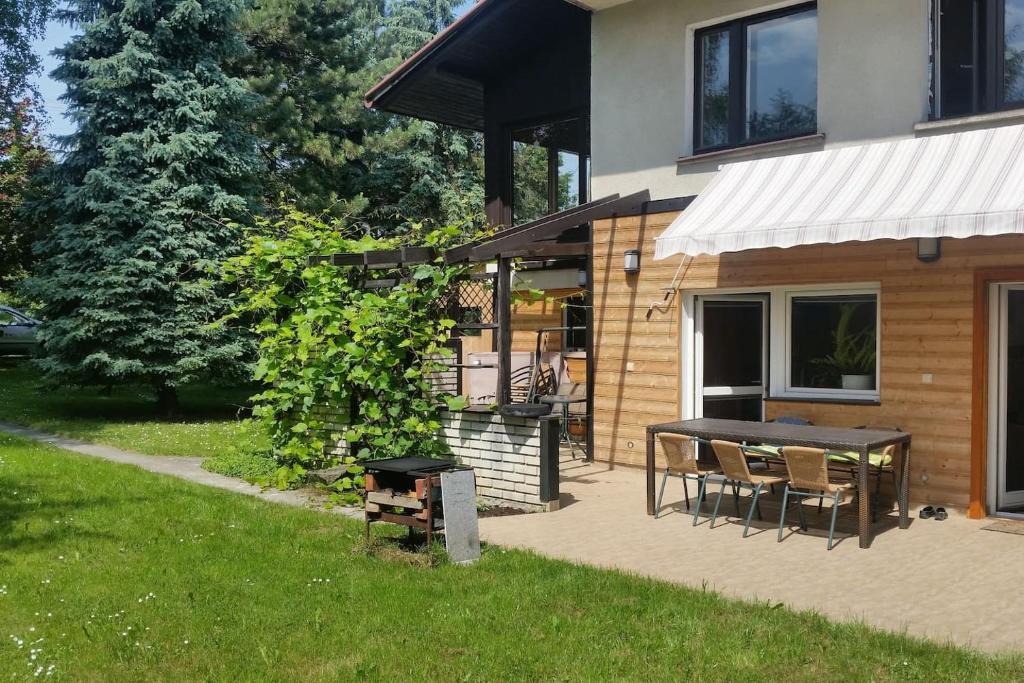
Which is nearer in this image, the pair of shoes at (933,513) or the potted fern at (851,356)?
the pair of shoes at (933,513)

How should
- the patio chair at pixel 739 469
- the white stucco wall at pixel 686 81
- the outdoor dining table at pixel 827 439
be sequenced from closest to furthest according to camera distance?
the outdoor dining table at pixel 827 439, the patio chair at pixel 739 469, the white stucco wall at pixel 686 81

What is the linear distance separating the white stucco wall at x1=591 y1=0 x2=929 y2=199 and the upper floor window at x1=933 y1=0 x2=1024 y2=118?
24 centimetres

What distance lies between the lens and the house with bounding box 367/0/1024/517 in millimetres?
9664

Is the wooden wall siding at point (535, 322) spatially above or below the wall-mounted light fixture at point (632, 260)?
below

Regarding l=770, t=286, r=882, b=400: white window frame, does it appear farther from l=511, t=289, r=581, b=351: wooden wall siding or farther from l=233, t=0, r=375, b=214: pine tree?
l=233, t=0, r=375, b=214: pine tree

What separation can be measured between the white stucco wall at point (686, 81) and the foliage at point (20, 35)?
16097mm

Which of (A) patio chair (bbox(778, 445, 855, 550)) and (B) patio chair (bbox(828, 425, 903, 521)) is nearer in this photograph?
(A) patio chair (bbox(778, 445, 855, 550))

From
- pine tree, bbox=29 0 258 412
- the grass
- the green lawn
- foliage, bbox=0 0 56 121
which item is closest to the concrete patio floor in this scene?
the grass

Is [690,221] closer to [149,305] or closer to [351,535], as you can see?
[351,535]

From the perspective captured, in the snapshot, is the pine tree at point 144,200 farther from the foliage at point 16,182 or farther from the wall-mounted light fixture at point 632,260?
the wall-mounted light fixture at point 632,260

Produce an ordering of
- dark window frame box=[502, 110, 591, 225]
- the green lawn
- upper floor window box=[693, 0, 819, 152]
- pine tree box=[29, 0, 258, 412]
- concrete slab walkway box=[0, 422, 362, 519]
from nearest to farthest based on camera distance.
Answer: concrete slab walkway box=[0, 422, 362, 519], upper floor window box=[693, 0, 819, 152], the green lawn, dark window frame box=[502, 110, 591, 225], pine tree box=[29, 0, 258, 412]

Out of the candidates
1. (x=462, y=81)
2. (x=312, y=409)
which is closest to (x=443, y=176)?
(x=462, y=81)

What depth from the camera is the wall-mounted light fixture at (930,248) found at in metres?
9.97

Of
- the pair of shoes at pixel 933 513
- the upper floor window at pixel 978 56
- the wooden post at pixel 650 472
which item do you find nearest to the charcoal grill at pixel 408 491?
the wooden post at pixel 650 472
